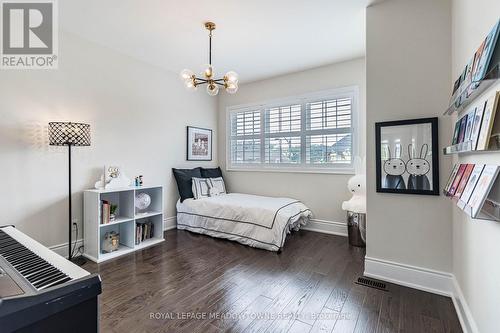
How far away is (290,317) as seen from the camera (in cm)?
178

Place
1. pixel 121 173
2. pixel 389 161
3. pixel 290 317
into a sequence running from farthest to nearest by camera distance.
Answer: pixel 121 173
pixel 389 161
pixel 290 317

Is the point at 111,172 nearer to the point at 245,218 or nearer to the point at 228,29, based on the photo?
the point at 245,218

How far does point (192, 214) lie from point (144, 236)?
774 millimetres

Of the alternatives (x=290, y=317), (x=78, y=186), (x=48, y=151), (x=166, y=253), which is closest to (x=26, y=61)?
(x=48, y=151)

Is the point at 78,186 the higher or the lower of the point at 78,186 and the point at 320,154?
the lower

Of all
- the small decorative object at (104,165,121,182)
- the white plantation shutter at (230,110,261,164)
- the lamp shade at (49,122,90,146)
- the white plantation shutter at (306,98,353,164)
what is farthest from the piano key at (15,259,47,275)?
the white plantation shutter at (230,110,261,164)

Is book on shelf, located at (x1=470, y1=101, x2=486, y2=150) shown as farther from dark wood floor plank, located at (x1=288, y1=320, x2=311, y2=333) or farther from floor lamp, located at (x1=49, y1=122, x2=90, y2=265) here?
floor lamp, located at (x1=49, y1=122, x2=90, y2=265)

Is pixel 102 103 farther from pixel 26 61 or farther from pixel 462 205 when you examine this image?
pixel 462 205

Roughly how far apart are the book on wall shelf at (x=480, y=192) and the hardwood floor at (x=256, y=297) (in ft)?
3.24

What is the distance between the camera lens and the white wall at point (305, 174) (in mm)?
3652

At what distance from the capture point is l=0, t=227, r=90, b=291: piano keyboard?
30.9 inches

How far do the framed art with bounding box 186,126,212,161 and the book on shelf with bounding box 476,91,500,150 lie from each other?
3884 millimetres

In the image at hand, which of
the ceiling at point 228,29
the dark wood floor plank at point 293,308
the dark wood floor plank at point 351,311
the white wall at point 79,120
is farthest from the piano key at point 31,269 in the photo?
the ceiling at point 228,29

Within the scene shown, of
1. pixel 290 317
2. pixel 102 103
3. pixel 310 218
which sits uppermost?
pixel 102 103
